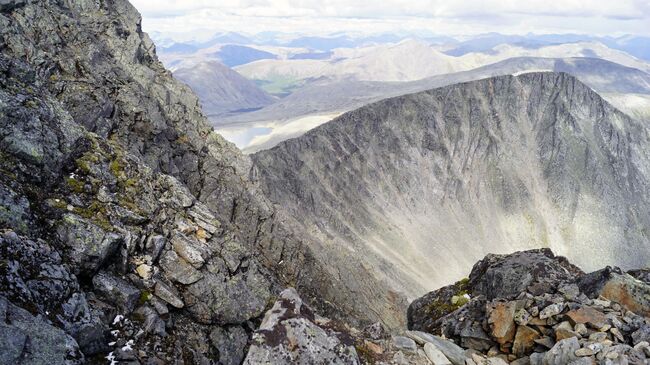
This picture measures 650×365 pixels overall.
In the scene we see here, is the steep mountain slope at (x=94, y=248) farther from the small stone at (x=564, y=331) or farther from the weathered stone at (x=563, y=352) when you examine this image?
the small stone at (x=564, y=331)

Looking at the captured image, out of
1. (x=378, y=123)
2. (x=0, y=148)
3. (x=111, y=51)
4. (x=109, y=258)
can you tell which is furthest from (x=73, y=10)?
(x=378, y=123)

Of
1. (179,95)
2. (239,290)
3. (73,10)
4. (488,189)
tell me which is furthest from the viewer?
(488,189)

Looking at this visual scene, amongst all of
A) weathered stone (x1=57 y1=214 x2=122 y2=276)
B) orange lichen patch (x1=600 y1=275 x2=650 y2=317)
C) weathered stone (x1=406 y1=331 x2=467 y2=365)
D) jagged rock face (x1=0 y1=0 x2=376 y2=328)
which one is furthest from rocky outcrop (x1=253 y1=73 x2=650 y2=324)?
weathered stone (x1=57 y1=214 x2=122 y2=276)

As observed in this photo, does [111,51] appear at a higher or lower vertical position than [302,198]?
higher

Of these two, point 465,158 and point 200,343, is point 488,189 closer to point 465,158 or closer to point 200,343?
point 465,158

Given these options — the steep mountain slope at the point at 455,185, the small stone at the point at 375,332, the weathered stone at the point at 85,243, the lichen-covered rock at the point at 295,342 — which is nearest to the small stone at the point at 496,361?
the small stone at the point at 375,332

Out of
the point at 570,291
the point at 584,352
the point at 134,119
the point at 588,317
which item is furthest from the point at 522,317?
the point at 134,119

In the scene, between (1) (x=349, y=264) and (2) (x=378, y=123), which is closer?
(1) (x=349, y=264)
